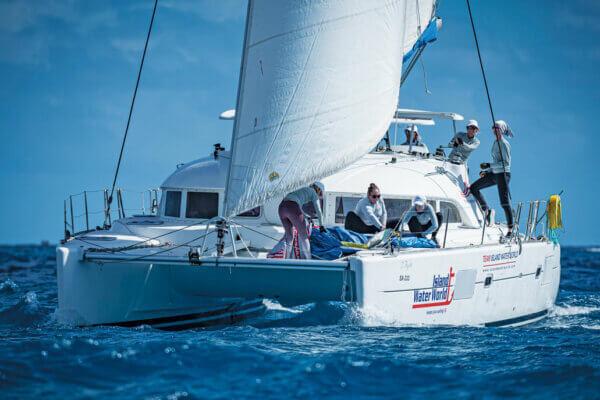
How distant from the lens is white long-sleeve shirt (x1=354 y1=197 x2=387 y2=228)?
8.44 m

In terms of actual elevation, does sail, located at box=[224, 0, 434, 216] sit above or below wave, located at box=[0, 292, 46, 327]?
above

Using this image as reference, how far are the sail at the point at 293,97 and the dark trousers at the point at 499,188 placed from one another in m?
3.26

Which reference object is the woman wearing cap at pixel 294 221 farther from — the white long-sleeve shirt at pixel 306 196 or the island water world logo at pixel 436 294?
the island water world logo at pixel 436 294

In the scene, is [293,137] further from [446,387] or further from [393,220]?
[446,387]

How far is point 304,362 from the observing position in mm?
5262

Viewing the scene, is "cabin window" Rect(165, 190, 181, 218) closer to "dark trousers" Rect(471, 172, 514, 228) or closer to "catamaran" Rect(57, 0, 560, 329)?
"catamaran" Rect(57, 0, 560, 329)

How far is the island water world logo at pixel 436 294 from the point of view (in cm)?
698

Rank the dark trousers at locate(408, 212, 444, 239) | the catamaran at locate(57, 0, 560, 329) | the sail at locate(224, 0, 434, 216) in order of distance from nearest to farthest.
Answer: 1. the catamaran at locate(57, 0, 560, 329)
2. the sail at locate(224, 0, 434, 216)
3. the dark trousers at locate(408, 212, 444, 239)

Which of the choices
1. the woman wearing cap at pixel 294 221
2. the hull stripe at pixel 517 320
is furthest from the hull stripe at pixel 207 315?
the hull stripe at pixel 517 320

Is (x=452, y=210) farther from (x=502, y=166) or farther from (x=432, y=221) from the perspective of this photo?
(x=432, y=221)

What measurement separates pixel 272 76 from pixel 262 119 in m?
0.51

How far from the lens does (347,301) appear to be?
676cm

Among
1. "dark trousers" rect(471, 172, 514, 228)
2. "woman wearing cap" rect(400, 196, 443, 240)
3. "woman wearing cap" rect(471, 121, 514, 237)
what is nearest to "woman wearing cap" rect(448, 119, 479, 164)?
"dark trousers" rect(471, 172, 514, 228)

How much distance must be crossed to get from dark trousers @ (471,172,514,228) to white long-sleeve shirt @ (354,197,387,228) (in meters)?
2.03
